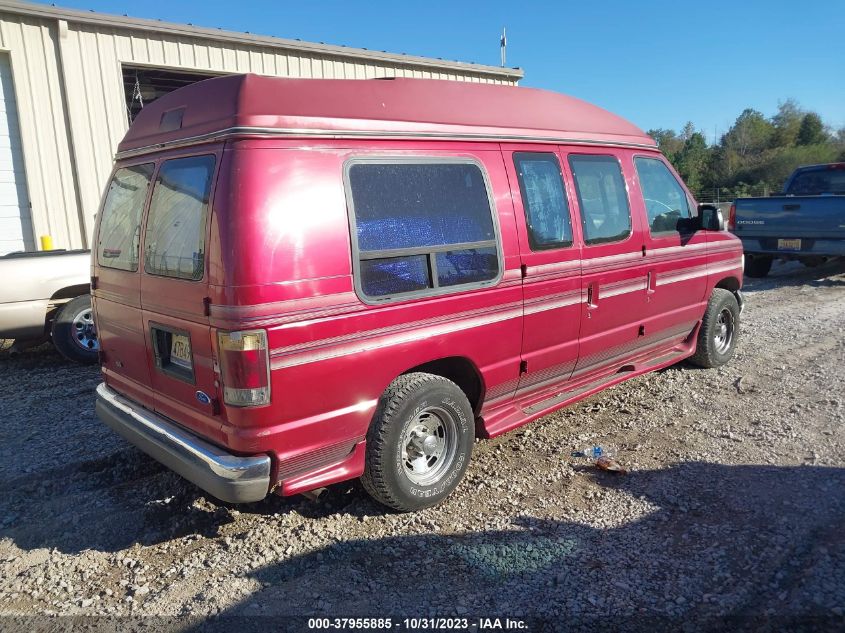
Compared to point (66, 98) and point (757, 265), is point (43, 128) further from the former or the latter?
point (757, 265)

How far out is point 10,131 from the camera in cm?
920

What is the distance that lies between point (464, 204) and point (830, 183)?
10817 mm

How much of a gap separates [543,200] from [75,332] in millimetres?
5179

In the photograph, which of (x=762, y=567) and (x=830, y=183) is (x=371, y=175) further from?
(x=830, y=183)

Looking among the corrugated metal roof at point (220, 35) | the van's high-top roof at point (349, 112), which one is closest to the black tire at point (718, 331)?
the van's high-top roof at point (349, 112)

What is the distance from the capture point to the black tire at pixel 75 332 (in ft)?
21.7

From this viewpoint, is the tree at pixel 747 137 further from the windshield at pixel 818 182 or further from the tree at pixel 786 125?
the windshield at pixel 818 182

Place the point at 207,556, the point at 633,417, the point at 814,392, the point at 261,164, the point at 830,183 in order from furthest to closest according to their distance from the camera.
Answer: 1. the point at 830,183
2. the point at 814,392
3. the point at 633,417
4. the point at 207,556
5. the point at 261,164

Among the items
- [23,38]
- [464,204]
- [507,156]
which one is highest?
[23,38]

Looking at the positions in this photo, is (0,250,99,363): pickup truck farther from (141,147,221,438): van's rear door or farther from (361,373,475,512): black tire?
(361,373,475,512): black tire

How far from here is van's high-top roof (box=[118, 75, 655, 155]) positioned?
10.0 ft

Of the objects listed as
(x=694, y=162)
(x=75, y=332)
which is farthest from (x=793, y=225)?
(x=694, y=162)

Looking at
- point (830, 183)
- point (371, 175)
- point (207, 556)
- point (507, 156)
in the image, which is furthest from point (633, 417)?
point (830, 183)

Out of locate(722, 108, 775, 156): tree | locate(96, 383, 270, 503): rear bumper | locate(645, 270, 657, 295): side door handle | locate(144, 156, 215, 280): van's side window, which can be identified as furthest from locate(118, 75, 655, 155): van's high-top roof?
locate(722, 108, 775, 156): tree
